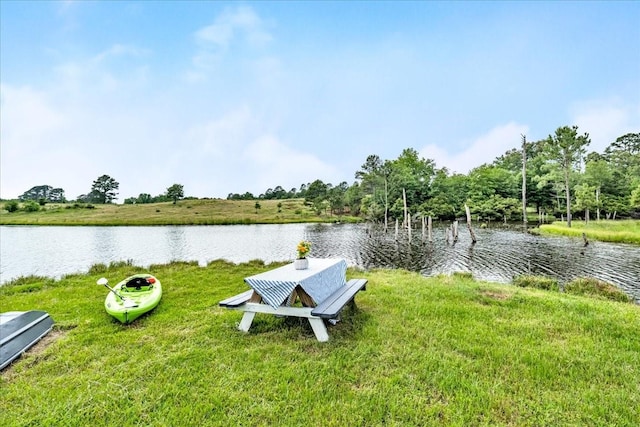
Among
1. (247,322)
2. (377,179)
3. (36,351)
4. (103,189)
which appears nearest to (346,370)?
(247,322)

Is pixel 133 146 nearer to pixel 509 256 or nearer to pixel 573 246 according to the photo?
pixel 509 256

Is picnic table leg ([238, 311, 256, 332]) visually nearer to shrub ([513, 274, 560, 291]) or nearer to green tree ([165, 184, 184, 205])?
shrub ([513, 274, 560, 291])

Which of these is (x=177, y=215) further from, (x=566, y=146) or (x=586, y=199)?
(x=586, y=199)

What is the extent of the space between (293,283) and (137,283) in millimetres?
4891

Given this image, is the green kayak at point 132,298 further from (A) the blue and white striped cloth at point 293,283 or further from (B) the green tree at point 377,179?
(B) the green tree at point 377,179

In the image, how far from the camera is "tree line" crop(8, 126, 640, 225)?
34625 millimetres

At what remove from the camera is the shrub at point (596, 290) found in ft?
26.6

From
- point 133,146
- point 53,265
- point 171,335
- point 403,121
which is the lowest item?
point 53,265

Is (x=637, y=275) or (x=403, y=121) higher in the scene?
(x=403, y=121)

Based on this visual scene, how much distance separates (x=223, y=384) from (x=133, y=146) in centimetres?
3713

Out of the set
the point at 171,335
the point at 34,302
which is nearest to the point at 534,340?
the point at 171,335

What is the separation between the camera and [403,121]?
33.1 meters

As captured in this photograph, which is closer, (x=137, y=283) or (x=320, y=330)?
(x=320, y=330)

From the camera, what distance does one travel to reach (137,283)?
6652 millimetres
